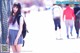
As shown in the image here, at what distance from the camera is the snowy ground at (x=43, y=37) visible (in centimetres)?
373

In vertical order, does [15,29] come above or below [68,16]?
below

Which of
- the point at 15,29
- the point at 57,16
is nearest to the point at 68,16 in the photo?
the point at 57,16

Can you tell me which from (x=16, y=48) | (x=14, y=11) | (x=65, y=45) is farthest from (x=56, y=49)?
(x=14, y=11)

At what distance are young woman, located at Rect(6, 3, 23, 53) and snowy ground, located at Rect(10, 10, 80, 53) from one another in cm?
12

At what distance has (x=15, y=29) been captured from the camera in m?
3.77

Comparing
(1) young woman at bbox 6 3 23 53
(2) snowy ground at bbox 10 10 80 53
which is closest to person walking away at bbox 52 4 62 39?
(2) snowy ground at bbox 10 10 80 53

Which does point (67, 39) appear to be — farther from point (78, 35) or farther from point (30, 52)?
point (30, 52)

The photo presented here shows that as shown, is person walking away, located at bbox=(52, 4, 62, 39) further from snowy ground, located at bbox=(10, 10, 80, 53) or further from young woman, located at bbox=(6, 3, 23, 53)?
young woman, located at bbox=(6, 3, 23, 53)

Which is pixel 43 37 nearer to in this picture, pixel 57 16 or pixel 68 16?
pixel 57 16

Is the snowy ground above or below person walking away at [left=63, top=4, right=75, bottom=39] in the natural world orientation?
below

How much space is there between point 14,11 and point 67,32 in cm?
98

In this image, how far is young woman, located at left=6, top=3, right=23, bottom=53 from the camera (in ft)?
12.4

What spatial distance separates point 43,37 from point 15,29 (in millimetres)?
502

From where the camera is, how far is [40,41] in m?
3.75
